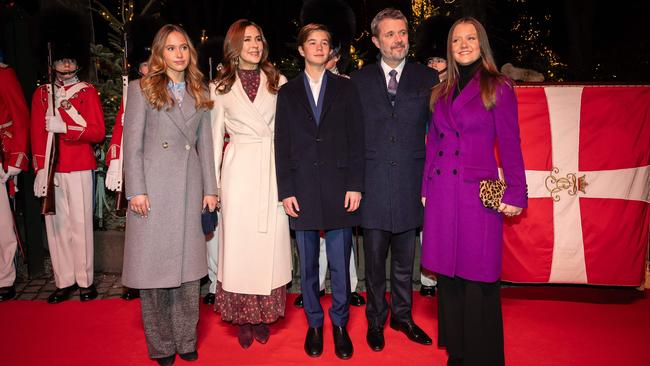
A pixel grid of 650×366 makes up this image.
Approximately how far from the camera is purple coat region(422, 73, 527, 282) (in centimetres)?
305

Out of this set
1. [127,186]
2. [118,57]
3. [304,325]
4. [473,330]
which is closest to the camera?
[473,330]

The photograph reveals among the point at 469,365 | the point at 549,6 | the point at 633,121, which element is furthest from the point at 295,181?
the point at 549,6

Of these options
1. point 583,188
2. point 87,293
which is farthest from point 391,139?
point 87,293

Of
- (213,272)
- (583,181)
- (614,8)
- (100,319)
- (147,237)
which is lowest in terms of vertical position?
(100,319)

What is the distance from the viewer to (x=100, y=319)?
435 cm

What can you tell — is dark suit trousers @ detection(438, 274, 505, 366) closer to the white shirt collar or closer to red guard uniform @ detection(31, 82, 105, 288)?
the white shirt collar

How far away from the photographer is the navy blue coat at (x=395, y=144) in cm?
362

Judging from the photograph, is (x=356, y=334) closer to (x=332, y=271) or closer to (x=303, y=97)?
(x=332, y=271)

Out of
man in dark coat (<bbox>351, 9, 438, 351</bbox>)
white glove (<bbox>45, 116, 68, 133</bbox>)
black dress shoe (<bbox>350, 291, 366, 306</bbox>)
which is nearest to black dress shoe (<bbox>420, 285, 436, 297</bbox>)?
black dress shoe (<bbox>350, 291, 366, 306</bbox>)

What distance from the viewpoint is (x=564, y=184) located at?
14.6 ft

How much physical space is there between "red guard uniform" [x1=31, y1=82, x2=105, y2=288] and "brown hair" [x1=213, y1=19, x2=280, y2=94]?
1607 millimetres

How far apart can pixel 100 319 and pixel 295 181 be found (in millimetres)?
2050

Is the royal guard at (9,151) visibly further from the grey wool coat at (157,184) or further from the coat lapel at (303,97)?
the coat lapel at (303,97)

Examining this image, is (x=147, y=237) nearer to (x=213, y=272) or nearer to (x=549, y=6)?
(x=213, y=272)
